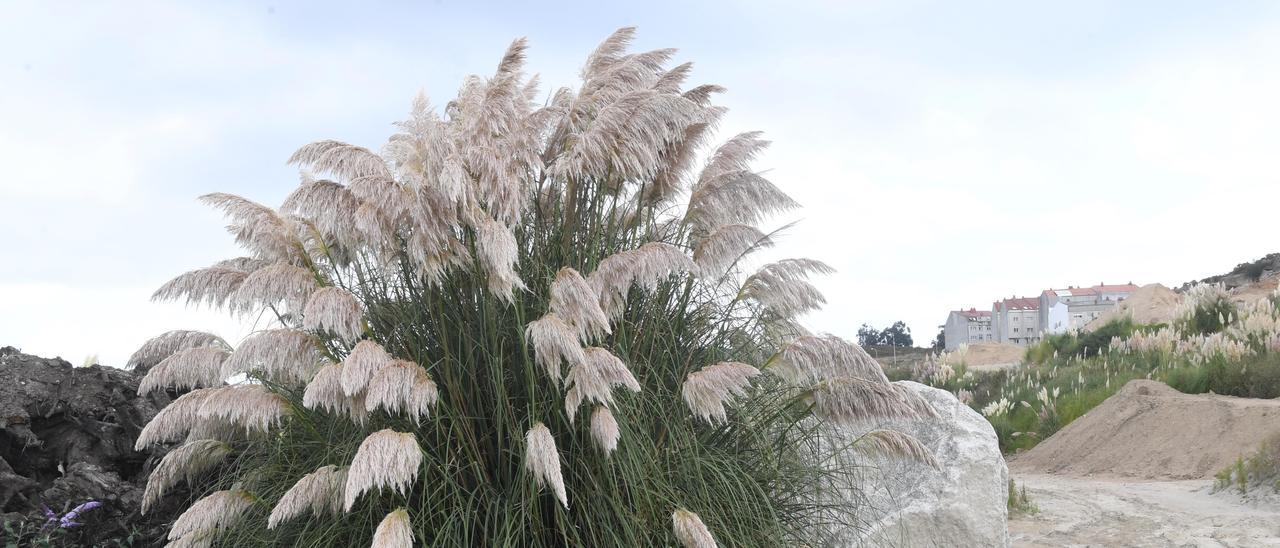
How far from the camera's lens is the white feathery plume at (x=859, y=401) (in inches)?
146

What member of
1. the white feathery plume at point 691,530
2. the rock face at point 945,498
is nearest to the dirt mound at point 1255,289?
the rock face at point 945,498

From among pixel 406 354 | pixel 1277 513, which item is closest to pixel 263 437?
pixel 406 354

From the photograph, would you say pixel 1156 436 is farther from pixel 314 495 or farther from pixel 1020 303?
pixel 1020 303

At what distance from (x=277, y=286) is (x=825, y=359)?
1890 millimetres

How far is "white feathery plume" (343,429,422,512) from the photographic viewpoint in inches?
113

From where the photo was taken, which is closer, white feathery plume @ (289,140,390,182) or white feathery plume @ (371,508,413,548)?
white feathery plume @ (371,508,413,548)

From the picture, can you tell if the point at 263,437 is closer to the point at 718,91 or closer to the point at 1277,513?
the point at 718,91

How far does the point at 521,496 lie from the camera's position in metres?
3.52

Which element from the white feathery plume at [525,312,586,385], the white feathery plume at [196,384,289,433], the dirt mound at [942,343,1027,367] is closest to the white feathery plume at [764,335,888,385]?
the white feathery plume at [525,312,586,385]

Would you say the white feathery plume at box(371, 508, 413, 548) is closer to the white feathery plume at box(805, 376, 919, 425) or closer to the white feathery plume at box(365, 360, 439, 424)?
the white feathery plume at box(365, 360, 439, 424)

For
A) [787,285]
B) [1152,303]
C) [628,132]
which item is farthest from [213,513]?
[1152,303]

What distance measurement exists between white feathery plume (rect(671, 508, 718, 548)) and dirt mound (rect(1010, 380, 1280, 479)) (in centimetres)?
718

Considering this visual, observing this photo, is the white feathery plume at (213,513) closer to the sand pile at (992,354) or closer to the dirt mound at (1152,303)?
the sand pile at (992,354)

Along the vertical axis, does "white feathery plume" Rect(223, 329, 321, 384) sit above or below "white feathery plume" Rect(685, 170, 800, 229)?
below
